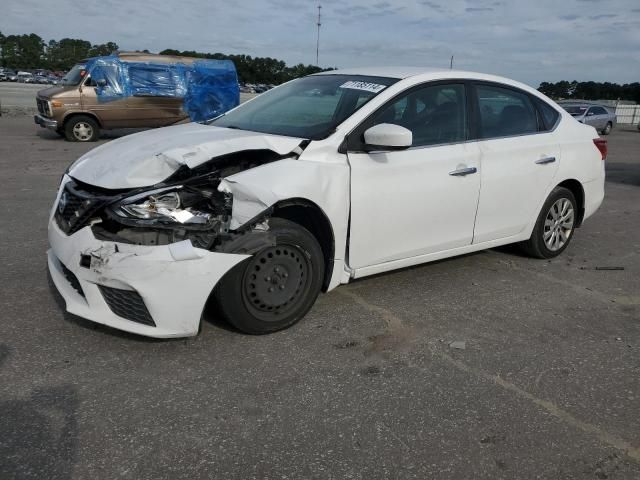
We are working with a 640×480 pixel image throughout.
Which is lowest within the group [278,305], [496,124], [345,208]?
[278,305]

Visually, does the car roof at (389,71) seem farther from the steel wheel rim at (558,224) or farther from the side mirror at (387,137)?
the steel wheel rim at (558,224)

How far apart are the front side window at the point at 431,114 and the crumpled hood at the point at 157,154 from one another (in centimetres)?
85

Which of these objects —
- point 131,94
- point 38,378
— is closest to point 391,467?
point 38,378

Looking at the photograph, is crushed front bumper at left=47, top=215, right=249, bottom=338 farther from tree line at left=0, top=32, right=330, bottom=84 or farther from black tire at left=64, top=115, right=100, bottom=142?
tree line at left=0, top=32, right=330, bottom=84

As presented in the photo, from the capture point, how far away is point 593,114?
24.4 m

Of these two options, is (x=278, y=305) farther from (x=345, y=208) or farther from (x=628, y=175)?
(x=628, y=175)

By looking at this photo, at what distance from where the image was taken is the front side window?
393 centimetres

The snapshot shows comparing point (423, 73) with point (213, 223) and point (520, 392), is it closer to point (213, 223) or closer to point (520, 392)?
point (213, 223)

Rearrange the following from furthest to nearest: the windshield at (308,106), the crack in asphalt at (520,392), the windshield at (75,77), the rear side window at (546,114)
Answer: the windshield at (75,77)
the rear side window at (546,114)
the windshield at (308,106)
the crack in asphalt at (520,392)

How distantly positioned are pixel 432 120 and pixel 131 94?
12.5 meters

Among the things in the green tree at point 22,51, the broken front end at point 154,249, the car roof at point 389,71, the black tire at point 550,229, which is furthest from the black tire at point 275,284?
the green tree at point 22,51

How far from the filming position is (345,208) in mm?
3549

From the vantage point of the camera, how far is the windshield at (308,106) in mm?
3799

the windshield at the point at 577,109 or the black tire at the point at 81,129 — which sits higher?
the windshield at the point at 577,109
